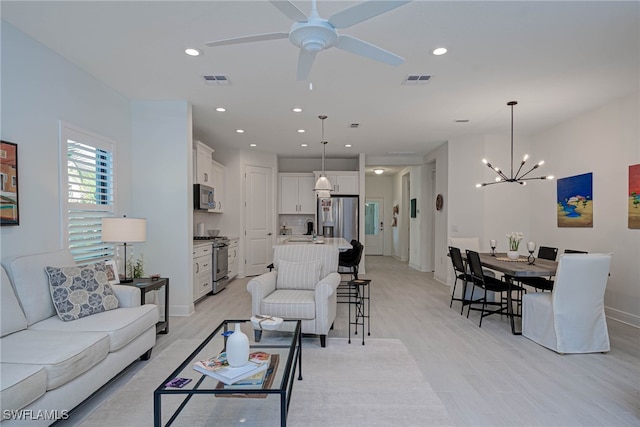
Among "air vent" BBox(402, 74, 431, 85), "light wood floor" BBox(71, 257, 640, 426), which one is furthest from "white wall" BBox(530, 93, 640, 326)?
"air vent" BBox(402, 74, 431, 85)

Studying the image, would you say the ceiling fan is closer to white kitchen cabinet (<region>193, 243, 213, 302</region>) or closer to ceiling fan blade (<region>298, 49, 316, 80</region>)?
ceiling fan blade (<region>298, 49, 316, 80</region>)

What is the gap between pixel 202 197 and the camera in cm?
575

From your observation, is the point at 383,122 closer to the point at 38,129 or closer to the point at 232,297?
the point at 232,297

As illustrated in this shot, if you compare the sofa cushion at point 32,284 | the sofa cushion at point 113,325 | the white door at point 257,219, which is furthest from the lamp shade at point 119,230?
the white door at point 257,219

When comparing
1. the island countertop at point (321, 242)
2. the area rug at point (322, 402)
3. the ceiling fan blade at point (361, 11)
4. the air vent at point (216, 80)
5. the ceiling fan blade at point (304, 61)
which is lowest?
the area rug at point (322, 402)

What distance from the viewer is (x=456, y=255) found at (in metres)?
4.78

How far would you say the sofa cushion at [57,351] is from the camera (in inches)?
76.1

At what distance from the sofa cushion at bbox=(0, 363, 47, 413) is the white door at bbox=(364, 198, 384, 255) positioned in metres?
10.5

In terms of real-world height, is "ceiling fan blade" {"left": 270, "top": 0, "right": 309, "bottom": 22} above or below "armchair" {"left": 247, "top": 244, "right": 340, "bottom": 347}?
above

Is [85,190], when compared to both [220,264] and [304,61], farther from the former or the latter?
[304,61]

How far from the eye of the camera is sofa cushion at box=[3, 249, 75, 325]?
2.49 meters

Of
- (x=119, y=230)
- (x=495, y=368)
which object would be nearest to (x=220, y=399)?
(x=119, y=230)

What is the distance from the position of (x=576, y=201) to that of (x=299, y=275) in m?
4.24

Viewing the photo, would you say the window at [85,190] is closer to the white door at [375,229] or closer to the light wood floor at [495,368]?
the light wood floor at [495,368]
